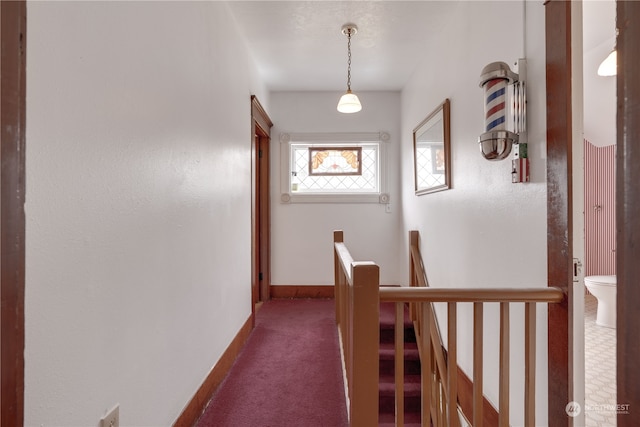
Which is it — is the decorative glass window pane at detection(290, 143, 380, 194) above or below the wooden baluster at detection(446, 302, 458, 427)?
above

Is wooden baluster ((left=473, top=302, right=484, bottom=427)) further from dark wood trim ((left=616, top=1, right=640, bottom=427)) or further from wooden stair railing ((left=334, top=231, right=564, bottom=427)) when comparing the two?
dark wood trim ((left=616, top=1, right=640, bottom=427))

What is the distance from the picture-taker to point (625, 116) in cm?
40

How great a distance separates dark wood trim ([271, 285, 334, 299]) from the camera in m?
3.93

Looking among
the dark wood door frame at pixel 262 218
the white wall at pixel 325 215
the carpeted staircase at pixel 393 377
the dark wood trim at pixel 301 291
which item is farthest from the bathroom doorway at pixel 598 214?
the dark wood door frame at pixel 262 218

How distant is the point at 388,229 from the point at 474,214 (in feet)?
6.44

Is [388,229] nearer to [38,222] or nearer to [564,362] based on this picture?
[564,362]

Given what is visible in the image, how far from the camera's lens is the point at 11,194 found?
503 mm

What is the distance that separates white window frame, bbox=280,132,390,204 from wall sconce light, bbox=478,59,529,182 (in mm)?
2410

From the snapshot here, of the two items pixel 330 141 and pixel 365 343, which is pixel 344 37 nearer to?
pixel 330 141

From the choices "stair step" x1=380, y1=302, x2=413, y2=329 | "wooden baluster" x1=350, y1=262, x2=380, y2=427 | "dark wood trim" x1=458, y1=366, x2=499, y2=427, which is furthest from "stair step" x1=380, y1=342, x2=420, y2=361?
"wooden baluster" x1=350, y1=262, x2=380, y2=427

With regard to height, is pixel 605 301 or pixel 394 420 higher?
pixel 605 301

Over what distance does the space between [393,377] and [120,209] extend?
241cm

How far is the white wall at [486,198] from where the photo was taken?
4.58 feet

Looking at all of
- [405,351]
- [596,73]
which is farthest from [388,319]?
[596,73]
